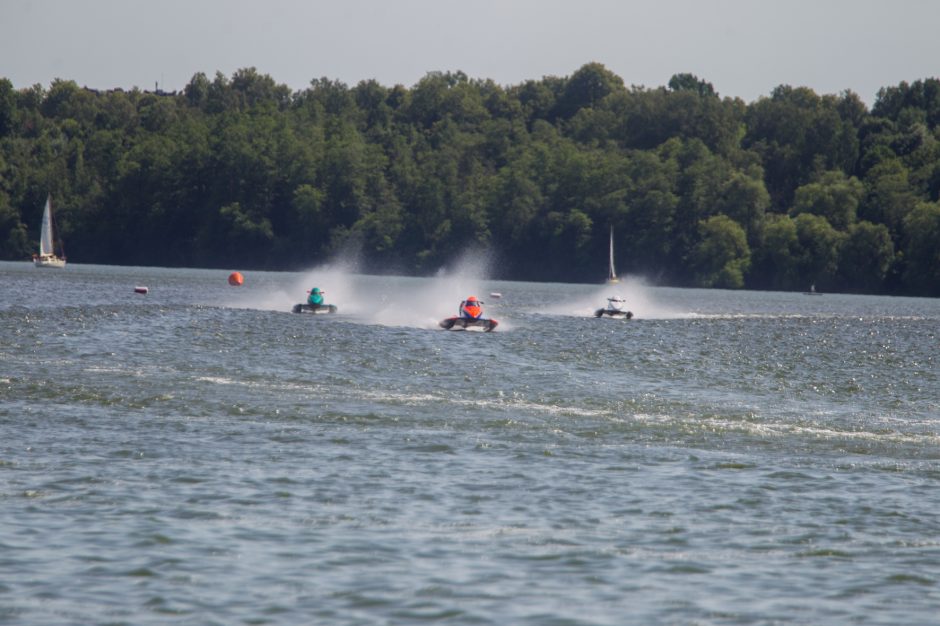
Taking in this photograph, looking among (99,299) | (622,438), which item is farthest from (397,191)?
(622,438)

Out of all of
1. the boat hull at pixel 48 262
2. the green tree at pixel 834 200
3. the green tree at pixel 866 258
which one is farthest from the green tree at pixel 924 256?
the boat hull at pixel 48 262

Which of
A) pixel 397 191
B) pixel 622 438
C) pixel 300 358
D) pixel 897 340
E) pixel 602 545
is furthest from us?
pixel 397 191

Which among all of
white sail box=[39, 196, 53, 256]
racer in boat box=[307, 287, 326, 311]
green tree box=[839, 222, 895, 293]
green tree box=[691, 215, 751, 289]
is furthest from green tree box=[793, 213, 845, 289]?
racer in boat box=[307, 287, 326, 311]

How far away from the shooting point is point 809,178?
160375 mm

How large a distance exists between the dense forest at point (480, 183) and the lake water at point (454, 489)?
364 ft

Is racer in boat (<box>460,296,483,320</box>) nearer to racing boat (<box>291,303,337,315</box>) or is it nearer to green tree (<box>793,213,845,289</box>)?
racing boat (<box>291,303,337,315</box>)

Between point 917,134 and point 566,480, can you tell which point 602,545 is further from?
point 917,134

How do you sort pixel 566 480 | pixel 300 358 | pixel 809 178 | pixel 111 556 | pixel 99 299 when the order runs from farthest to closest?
pixel 809 178
pixel 99 299
pixel 300 358
pixel 566 480
pixel 111 556

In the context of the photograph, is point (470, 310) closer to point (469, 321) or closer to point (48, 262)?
point (469, 321)

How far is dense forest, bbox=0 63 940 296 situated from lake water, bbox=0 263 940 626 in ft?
364

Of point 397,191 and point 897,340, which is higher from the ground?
point 397,191

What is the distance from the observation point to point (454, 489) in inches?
755

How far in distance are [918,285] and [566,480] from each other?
11498cm

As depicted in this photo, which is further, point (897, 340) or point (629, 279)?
point (629, 279)
